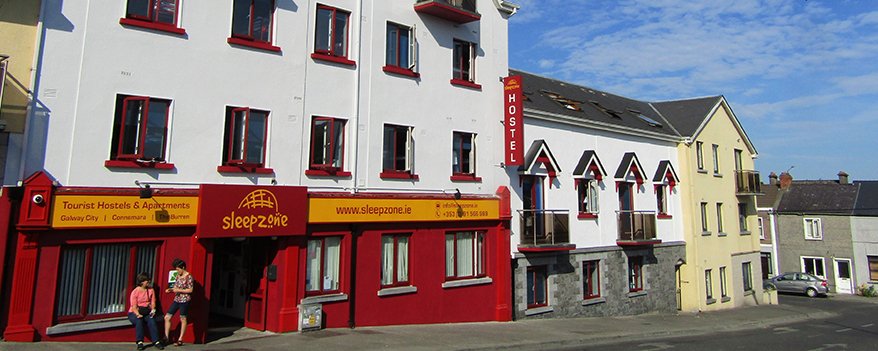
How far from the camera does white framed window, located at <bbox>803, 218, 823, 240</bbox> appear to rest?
139 ft

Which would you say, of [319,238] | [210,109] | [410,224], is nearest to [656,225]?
[410,224]

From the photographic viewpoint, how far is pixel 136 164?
10852mm

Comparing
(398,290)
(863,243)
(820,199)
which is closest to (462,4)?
(398,290)

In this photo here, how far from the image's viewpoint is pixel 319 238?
1336cm

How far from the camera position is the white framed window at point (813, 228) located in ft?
139

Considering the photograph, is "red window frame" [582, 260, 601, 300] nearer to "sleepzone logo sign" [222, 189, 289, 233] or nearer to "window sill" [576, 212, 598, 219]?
"window sill" [576, 212, 598, 219]

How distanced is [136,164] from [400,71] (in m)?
7.03

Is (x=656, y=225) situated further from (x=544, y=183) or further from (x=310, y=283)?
(x=310, y=283)

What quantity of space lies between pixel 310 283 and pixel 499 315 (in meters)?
6.23

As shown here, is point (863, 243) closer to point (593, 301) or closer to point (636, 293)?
point (636, 293)

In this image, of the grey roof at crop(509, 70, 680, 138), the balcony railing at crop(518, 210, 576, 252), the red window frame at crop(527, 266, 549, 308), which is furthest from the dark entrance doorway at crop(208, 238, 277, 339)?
the grey roof at crop(509, 70, 680, 138)

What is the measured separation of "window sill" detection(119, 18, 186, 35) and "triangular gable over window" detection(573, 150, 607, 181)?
1385 cm

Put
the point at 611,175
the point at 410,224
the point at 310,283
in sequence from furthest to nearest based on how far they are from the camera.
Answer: the point at 611,175, the point at 410,224, the point at 310,283

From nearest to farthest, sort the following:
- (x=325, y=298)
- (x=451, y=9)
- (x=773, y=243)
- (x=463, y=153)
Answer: (x=325, y=298), (x=451, y=9), (x=463, y=153), (x=773, y=243)
